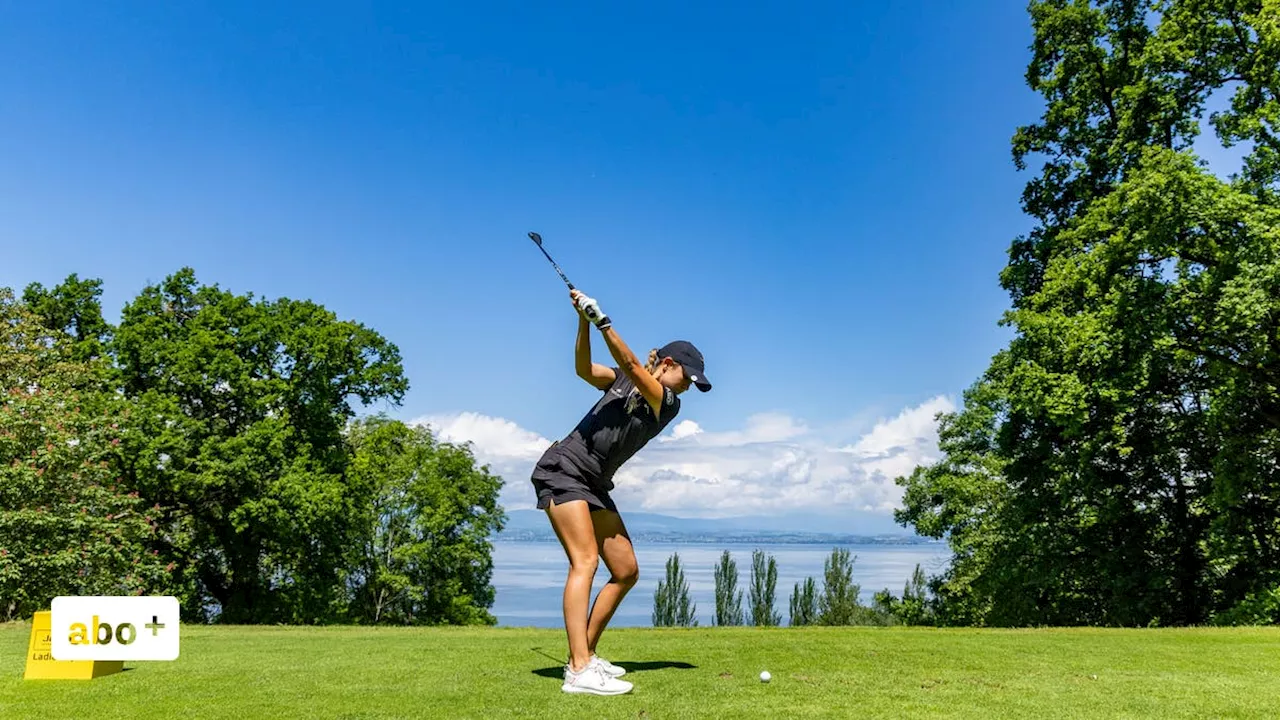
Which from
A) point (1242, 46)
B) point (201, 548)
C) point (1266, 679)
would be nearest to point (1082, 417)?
point (1242, 46)

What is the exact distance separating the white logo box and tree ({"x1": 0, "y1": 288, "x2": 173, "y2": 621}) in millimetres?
17741

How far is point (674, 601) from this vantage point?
2381 inches

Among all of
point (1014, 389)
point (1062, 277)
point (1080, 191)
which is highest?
point (1080, 191)

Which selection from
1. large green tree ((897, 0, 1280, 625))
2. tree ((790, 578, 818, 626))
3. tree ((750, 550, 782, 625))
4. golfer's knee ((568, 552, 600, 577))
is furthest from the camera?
tree ((750, 550, 782, 625))

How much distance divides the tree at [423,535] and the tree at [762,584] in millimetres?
24097

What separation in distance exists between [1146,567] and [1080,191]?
1061cm

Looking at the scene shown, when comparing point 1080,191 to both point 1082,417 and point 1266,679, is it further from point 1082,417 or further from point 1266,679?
point 1266,679

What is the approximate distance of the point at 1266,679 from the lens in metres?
6.55

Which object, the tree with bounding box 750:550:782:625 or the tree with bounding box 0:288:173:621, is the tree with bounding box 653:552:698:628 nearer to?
the tree with bounding box 750:550:782:625

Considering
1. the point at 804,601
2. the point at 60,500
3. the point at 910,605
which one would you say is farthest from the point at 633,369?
the point at 804,601

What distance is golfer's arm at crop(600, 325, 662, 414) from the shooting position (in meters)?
5.39

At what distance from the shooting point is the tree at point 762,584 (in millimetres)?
61000

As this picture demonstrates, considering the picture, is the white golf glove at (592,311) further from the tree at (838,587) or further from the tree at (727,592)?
the tree at (727,592)

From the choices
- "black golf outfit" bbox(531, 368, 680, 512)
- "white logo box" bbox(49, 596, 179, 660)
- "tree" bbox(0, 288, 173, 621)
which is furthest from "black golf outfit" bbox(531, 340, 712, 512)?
"tree" bbox(0, 288, 173, 621)
